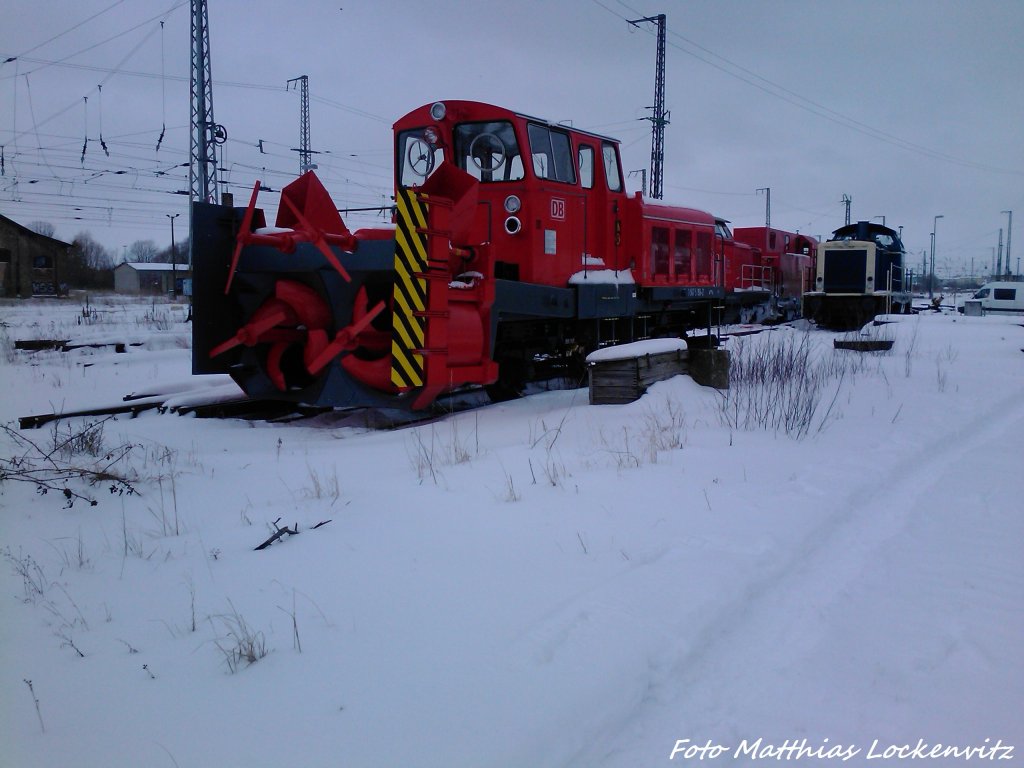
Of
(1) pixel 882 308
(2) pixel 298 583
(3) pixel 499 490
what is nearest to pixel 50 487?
(2) pixel 298 583

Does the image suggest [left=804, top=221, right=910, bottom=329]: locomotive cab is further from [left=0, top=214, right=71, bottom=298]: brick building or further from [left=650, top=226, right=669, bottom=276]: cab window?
[left=0, top=214, right=71, bottom=298]: brick building

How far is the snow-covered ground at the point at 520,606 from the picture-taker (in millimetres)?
2500

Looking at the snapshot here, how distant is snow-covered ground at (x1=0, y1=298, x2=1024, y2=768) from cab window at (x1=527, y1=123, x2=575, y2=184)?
→ 4194 millimetres

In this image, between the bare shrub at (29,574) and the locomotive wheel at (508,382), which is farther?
the locomotive wheel at (508,382)

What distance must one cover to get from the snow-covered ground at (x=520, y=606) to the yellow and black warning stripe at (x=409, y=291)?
94cm

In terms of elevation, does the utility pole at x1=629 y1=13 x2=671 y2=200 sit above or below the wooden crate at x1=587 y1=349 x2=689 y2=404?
above

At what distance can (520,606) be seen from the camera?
3295mm

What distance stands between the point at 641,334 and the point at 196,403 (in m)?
6.90

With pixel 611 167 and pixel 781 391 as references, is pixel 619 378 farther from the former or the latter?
pixel 611 167

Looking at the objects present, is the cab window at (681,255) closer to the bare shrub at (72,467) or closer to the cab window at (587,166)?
the cab window at (587,166)

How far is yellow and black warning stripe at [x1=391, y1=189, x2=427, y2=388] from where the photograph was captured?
7039 mm

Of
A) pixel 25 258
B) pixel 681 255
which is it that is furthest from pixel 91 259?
pixel 681 255

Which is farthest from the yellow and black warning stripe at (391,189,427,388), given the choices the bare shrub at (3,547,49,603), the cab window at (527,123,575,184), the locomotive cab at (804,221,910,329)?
the locomotive cab at (804,221,910,329)

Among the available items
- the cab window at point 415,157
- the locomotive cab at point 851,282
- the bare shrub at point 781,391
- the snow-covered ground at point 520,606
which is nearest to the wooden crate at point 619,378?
the bare shrub at point 781,391
